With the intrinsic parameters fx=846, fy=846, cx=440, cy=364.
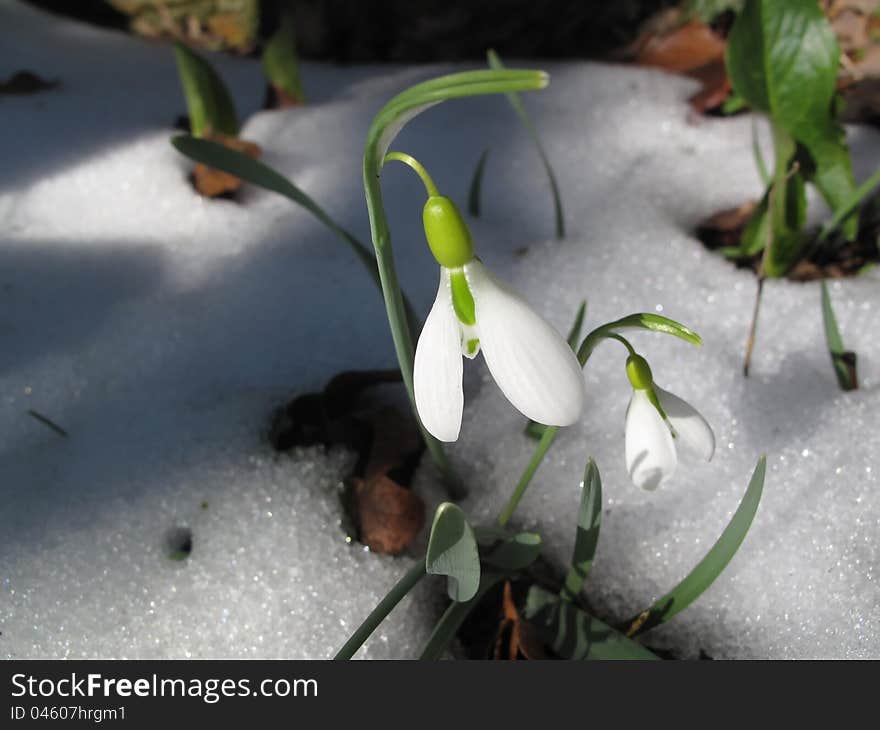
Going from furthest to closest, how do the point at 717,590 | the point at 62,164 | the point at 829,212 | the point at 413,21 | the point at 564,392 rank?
the point at 413,21
the point at 62,164
the point at 829,212
the point at 717,590
the point at 564,392

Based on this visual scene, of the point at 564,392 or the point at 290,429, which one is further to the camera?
the point at 290,429

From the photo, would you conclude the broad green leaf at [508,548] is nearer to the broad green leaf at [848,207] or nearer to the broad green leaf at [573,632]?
the broad green leaf at [573,632]

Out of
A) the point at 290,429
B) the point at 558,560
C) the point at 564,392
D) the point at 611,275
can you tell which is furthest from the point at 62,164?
the point at 564,392

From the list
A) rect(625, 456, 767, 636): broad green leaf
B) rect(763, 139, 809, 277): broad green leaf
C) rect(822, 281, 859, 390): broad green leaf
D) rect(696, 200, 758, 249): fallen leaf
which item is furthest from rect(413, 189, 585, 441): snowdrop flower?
rect(696, 200, 758, 249): fallen leaf

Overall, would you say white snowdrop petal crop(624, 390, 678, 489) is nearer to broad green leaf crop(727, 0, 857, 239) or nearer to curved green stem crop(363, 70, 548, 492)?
curved green stem crop(363, 70, 548, 492)

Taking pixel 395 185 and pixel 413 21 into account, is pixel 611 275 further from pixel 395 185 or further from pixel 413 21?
pixel 413 21

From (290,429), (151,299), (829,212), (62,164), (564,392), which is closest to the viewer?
(564,392)

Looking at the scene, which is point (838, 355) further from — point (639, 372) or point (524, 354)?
point (524, 354)
